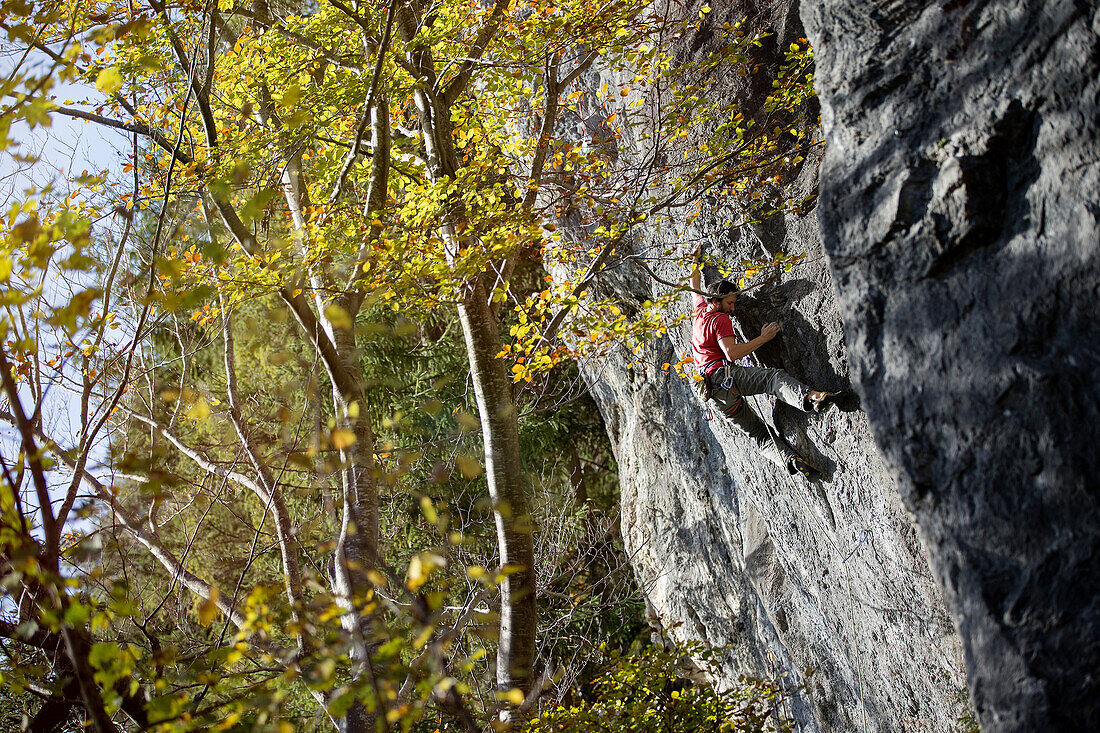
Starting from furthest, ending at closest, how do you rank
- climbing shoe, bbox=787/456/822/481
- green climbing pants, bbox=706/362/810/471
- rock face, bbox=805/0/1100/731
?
climbing shoe, bbox=787/456/822/481 < green climbing pants, bbox=706/362/810/471 < rock face, bbox=805/0/1100/731

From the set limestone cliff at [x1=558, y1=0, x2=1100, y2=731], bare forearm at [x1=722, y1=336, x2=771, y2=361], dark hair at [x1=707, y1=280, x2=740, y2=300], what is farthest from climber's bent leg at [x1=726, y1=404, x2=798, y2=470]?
limestone cliff at [x1=558, y1=0, x2=1100, y2=731]

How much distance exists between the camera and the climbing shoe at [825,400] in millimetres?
4957

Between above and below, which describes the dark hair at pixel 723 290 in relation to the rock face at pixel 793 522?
above

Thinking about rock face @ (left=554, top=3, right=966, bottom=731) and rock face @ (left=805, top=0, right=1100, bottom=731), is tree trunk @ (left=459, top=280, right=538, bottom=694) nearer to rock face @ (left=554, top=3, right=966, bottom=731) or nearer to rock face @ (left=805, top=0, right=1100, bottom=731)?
rock face @ (left=554, top=3, right=966, bottom=731)

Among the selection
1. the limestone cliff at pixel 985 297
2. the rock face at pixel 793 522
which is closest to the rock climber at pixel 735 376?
the rock face at pixel 793 522

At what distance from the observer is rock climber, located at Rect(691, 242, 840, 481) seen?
5.24 m

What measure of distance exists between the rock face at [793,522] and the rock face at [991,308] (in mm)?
355

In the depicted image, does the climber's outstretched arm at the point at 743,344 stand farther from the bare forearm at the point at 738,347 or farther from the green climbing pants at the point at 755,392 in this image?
the green climbing pants at the point at 755,392

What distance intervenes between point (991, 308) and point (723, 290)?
3.13 metres

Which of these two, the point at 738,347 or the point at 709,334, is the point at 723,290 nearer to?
the point at 709,334

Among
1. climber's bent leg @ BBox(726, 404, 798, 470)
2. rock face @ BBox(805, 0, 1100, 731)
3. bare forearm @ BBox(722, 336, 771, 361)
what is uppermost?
bare forearm @ BBox(722, 336, 771, 361)

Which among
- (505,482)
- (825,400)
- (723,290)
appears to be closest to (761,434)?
(825,400)

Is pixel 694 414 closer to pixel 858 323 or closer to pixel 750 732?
pixel 750 732

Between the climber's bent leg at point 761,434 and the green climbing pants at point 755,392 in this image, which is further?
the climber's bent leg at point 761,434
